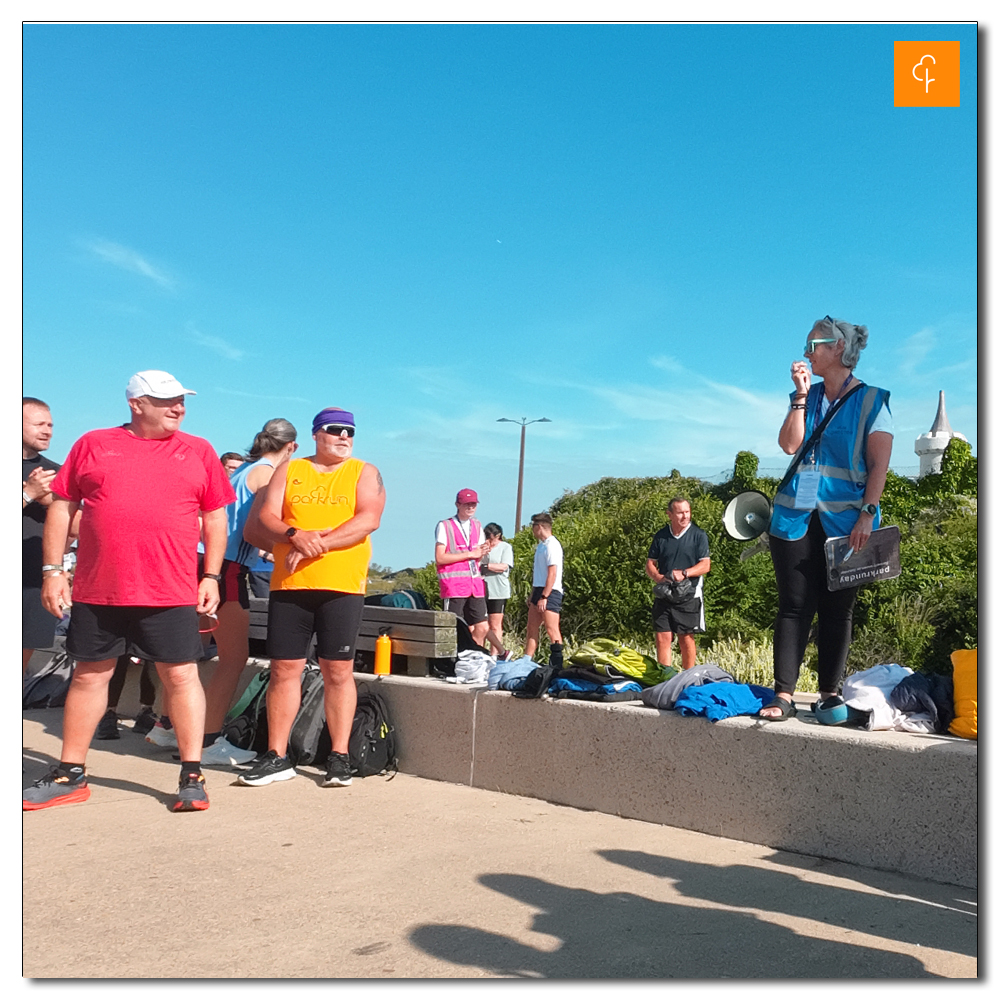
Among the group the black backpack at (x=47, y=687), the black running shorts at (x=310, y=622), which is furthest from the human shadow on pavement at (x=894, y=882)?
the black backpack at (x=47, y=687)

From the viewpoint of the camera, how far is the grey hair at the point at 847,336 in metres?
4.19

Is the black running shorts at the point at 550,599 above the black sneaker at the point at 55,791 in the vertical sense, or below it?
above

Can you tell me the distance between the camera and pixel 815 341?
4.23m

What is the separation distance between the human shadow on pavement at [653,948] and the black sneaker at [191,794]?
1.84 meters

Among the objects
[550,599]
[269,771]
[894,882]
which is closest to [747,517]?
[894,882]

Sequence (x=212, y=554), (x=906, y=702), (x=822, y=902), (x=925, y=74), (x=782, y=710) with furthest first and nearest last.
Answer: (x=212, y=554) → (x=782, y=710) → (x=906, y=702) → (x=822, y=902) → (x=925, y=74)

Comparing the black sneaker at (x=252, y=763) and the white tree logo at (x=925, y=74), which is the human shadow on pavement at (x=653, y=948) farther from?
the white tree logo at (x=925, y=74)

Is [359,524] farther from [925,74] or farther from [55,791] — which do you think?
[925,74]

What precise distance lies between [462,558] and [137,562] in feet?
17.4

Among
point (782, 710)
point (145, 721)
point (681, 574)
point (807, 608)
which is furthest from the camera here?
point (681, 574)

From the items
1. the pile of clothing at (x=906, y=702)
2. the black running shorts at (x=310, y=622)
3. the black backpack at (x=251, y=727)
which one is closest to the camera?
the pile of clothing at (x=906, y=702)

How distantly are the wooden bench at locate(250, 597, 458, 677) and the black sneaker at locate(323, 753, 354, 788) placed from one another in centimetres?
84

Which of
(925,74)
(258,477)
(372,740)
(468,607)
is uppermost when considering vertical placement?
(925,74)

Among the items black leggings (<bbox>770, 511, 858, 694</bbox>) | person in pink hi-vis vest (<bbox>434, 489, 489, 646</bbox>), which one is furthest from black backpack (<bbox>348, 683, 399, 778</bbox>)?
person in pink hi-vis vest (<bbox>434, 489, 489, 646</bbox>)
